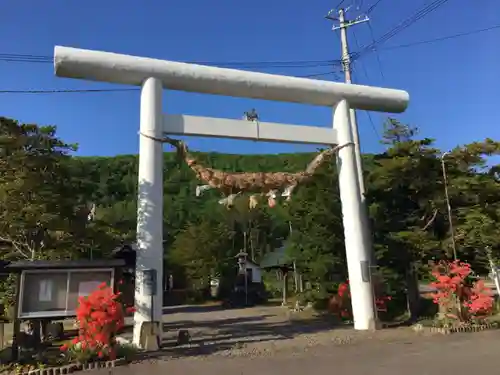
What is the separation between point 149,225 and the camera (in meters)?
10.6

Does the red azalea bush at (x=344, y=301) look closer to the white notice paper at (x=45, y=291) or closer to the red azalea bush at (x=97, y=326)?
the red azalea bush at (x=97, y=326)

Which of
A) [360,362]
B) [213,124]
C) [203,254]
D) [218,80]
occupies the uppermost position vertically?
[218,80]

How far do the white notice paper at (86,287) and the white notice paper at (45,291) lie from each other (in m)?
0.60

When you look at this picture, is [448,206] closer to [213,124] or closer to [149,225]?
[213,124]

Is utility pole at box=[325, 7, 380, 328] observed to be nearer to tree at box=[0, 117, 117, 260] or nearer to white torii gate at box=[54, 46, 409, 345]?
white torii gate at box=[54, 46, 409, 345]

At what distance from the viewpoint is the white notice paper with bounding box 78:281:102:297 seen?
30.8 feet

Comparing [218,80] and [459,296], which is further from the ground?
[218,80]

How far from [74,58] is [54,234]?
22.7ft

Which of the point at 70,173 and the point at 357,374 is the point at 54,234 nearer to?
the point at 70,173

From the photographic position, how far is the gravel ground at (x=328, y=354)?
727 centimetres

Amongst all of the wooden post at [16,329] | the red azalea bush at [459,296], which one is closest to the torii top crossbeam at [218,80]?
the wooden post at [16,329]

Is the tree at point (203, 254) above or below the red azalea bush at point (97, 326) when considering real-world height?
above

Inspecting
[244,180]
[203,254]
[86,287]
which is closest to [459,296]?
[244,180]

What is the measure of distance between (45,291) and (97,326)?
1.88 meters
